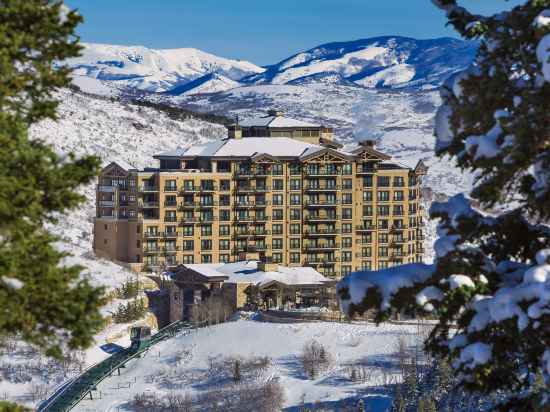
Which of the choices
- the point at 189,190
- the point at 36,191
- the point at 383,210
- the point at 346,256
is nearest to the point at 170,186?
the point at 189,190

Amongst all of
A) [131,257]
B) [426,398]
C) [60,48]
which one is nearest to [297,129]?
[131,257]

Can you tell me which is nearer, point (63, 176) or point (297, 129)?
point (63, 176)

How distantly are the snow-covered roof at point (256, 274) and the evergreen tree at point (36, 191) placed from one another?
205ft

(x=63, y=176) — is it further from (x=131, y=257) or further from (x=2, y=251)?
(x=131, y=257)

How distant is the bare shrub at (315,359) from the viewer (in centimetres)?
5650

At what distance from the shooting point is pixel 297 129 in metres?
98.9

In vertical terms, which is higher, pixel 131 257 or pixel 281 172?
pixel 281 172

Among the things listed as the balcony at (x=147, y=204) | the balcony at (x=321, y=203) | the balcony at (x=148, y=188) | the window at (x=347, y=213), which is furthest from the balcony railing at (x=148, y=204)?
the window at (x=347, y=213)

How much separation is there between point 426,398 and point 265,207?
38.7 meters

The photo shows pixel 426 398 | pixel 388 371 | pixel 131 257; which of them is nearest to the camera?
pixel 426 398

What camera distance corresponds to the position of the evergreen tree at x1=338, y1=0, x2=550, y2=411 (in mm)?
11484

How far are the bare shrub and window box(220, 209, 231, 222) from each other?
2627 centimetres

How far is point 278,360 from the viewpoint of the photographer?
59.1 meters

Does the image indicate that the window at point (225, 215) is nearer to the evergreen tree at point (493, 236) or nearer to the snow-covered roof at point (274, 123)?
the snow-covered roof at point (274, 123)
